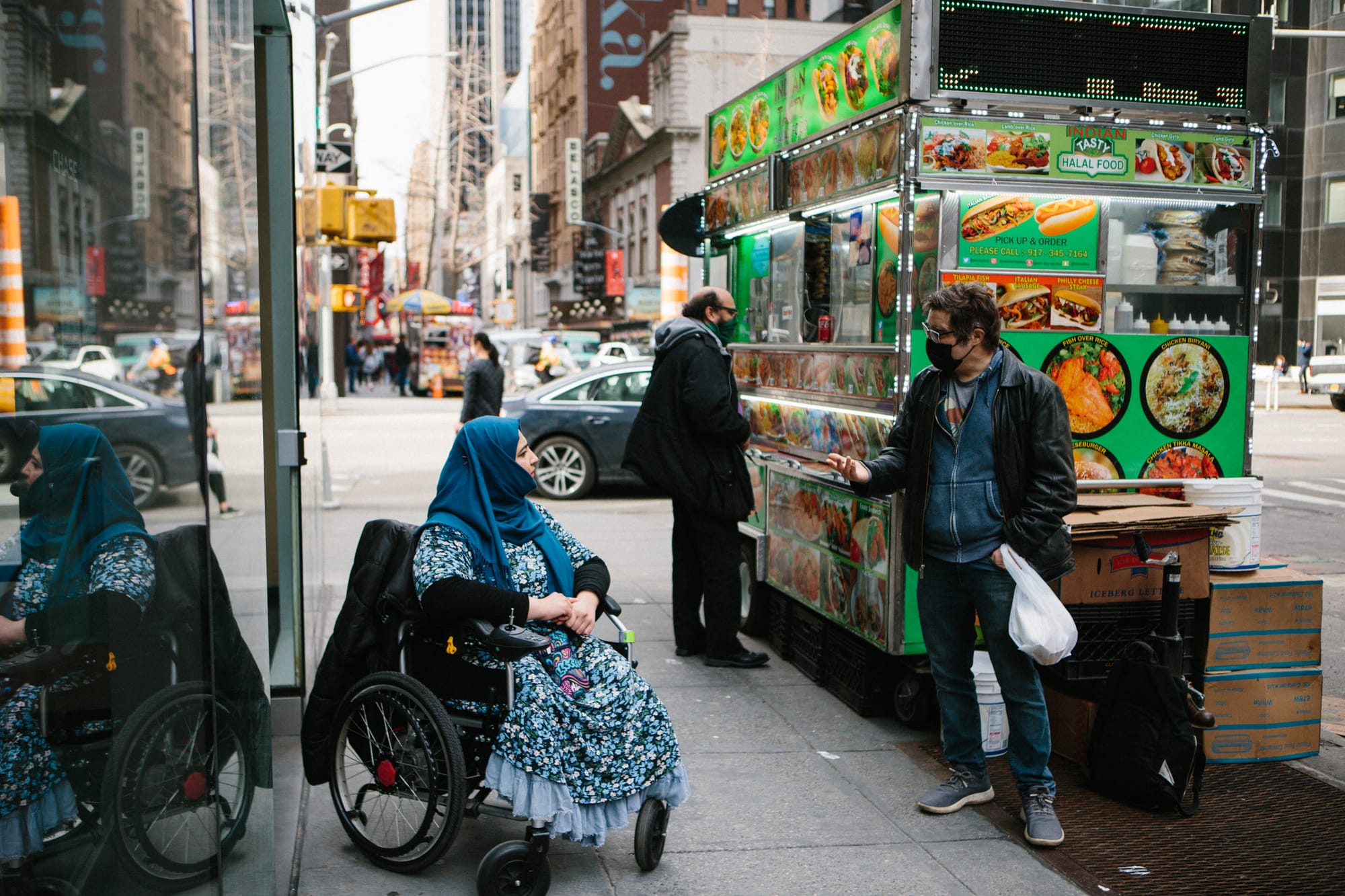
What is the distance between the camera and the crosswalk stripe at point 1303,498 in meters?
13.5

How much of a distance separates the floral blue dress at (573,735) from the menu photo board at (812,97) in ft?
8.99

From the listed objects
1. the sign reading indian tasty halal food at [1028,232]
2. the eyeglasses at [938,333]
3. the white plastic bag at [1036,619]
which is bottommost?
the white plastic bag at [1036,619]

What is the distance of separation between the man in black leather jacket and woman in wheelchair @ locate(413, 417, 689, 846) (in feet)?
3.80

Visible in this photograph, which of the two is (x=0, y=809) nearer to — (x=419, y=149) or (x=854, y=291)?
(x=854, y=291)

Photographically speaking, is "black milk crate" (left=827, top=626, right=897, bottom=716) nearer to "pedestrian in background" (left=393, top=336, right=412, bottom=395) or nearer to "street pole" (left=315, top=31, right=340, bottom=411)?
"street pole" (left=315, top=31, right=340, bottom=411)

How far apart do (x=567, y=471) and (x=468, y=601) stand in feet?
32.6

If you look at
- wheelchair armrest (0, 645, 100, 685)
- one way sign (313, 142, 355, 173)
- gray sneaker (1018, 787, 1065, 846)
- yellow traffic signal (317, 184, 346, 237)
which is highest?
one way sign (313, 142, 355, 173)

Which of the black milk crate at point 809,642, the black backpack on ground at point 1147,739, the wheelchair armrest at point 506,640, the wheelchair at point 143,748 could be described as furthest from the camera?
the black milk crate at point 809,642

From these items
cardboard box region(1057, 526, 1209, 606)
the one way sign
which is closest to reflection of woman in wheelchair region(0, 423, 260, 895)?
cardboard box region(1057, 526, 1209, 606)

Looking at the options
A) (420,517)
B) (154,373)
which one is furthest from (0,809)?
(420,517)

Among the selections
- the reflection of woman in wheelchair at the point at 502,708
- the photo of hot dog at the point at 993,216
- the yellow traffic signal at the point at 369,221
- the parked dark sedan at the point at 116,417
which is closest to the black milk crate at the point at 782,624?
the photo of hot dog at the point at 993,216

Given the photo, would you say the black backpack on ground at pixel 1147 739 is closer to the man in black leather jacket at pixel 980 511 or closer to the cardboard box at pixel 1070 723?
→ the cardboard box at pixel 1070 723

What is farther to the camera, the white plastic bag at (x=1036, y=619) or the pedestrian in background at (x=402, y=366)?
the pedestrian in background at (x=402, y=366)

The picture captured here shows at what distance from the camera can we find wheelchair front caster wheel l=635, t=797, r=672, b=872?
3.76 metres
